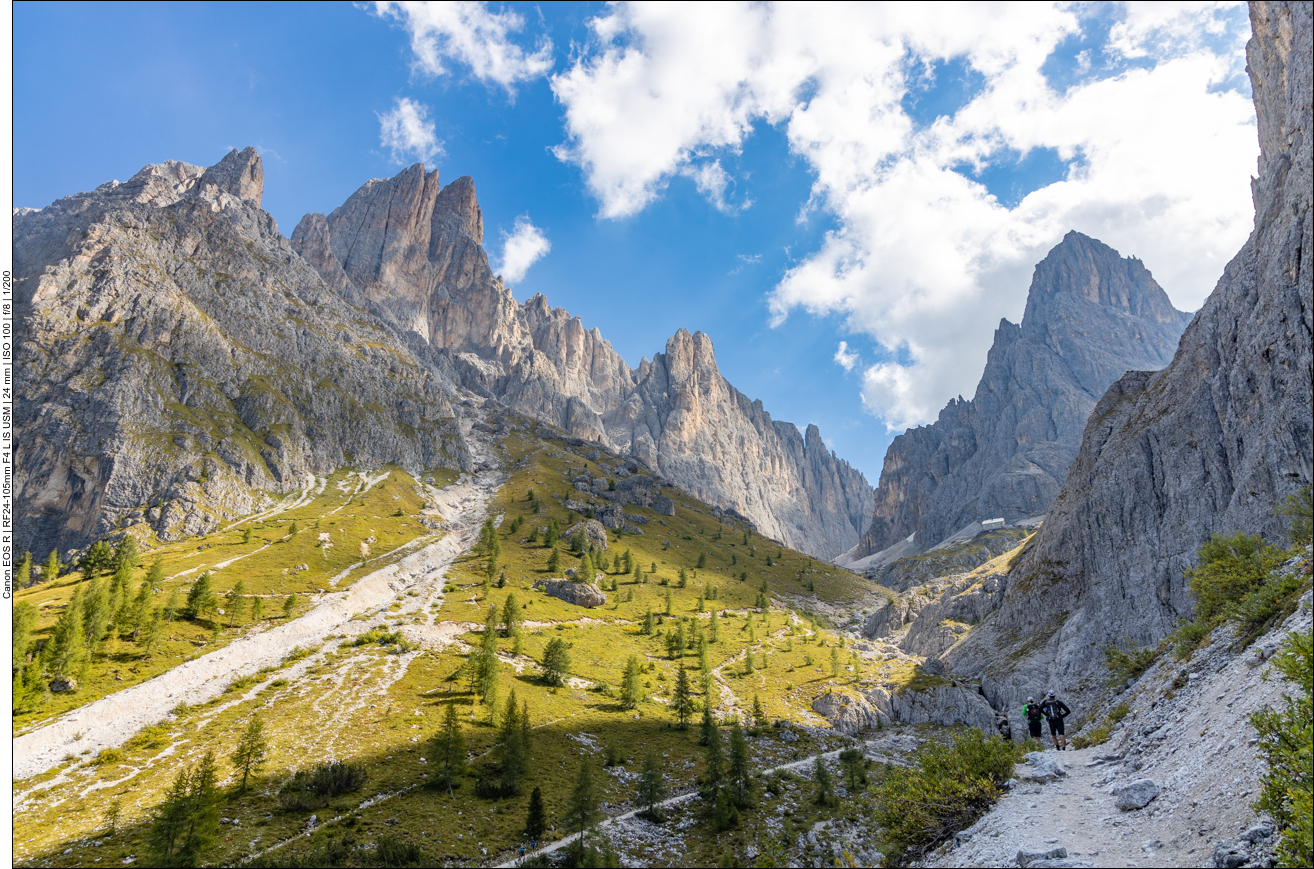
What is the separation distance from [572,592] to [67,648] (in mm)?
82426

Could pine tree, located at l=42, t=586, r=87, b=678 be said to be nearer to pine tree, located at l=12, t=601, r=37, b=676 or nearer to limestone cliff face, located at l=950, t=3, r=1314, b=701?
pine tree, located at l=12, t=601, r=37, b=676

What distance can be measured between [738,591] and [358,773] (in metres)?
132

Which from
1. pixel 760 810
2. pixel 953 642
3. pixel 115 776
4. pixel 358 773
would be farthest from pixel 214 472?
pixel 953 642

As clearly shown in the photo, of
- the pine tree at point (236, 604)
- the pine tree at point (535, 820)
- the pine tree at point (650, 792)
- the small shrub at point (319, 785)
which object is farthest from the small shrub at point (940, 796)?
the pine tree at point (236, 604)

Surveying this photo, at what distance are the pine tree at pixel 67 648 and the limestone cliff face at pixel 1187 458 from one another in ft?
369

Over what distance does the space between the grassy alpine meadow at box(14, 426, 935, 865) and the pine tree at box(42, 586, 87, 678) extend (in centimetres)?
298

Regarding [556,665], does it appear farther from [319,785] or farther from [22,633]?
[22,633]

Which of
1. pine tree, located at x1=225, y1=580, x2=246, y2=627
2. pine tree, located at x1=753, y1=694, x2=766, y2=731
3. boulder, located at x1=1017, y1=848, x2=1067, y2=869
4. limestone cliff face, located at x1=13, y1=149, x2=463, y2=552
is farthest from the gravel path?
limestone cliff face, located at x1=13, y1=149, x2=463, y2=552

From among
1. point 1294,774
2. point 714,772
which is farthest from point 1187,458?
point 1294,774

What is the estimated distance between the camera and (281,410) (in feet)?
655

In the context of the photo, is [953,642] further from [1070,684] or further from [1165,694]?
[1165,694]

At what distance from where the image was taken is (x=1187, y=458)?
63.1 m

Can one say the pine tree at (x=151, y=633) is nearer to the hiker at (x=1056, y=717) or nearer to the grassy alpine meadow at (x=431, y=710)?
the grassy alpine meadow at (x=431, y=710)

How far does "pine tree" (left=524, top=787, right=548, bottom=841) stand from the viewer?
1566 inches
